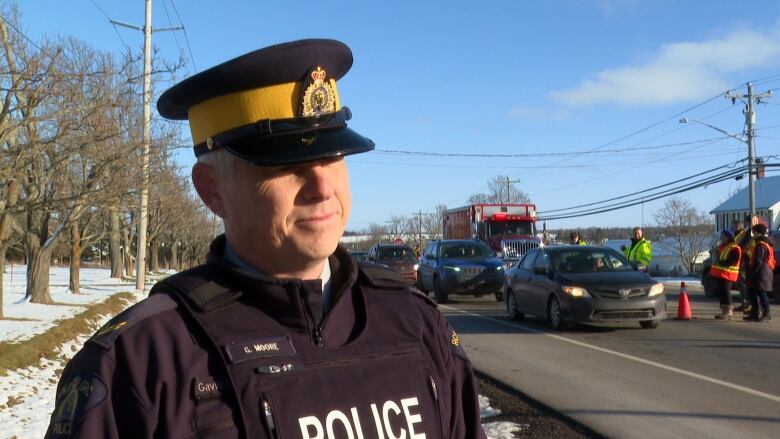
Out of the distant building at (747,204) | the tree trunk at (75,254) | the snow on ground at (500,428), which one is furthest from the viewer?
the distant building at (747,204)

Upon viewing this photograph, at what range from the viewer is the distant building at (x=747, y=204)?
66.2 meters

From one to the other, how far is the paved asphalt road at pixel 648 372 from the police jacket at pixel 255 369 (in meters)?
4.87

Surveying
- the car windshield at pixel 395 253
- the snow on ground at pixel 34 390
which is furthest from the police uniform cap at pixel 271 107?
the car windshield at pixel 395 253

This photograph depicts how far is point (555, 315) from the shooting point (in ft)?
42.1

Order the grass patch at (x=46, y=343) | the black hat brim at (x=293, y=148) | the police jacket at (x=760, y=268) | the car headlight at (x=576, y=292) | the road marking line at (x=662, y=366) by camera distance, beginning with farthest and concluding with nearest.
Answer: the police jacket at (x=760, y=268) → the car headlight at (x=576, y=292) → the grass patch at (x=46, y=343) → the road marking line at (x=662, y=366) → the black hat brim at (x=293, y=148)

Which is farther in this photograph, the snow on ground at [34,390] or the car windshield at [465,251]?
the car windshield at [465,251]

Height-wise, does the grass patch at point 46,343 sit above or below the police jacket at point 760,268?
below

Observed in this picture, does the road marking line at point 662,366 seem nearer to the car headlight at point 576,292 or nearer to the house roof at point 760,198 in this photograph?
the car headlight at point 576,292

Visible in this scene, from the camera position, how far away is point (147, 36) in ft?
81.7

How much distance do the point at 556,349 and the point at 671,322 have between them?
3.95 m

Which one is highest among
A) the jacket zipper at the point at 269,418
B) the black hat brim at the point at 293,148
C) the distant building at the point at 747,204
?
the distant building at the point at 747,204

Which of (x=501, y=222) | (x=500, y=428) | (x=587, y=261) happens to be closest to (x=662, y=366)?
(x=500, y=428)

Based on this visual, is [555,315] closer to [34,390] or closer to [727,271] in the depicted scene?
[727,271]

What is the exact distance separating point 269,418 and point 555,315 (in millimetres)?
11838
